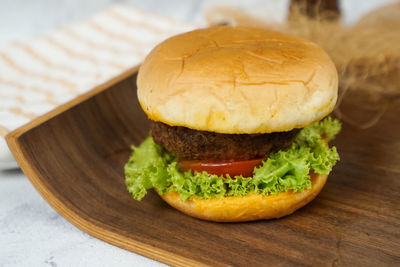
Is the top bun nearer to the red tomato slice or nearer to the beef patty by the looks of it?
the beef patty

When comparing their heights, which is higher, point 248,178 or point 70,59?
point 70,59

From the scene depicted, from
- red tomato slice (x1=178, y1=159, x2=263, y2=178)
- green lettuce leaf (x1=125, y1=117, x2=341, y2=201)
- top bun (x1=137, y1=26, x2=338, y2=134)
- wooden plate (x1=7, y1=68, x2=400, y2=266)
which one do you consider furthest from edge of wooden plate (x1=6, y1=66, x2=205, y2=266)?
top bun (x1=137, y1=26, x2=338, y2=134)

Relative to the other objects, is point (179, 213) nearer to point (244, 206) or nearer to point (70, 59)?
point (244, 206)

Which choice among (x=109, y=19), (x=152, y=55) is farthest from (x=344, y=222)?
(x=109, y=19)

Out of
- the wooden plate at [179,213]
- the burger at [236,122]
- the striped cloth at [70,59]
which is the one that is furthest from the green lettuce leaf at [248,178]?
the striped cloth at [70,59]

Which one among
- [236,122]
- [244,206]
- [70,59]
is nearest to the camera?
[236,122]

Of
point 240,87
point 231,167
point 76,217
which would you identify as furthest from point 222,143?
point 76,217

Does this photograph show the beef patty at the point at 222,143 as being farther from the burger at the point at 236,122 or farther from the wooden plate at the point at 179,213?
the wooden plate at the point at 179,213
